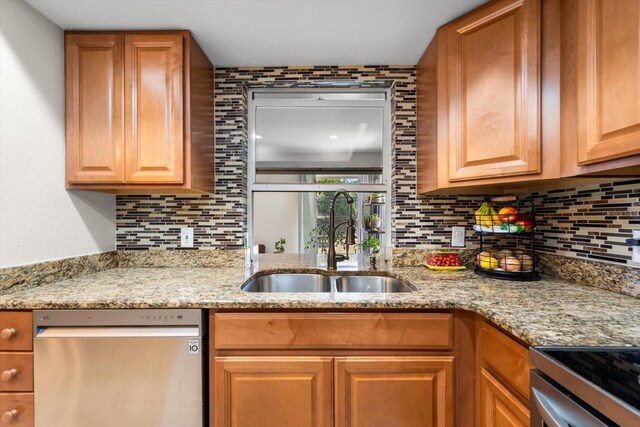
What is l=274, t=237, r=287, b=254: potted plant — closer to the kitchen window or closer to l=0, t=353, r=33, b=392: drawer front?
the kitchen window

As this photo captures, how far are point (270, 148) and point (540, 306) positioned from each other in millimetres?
1670

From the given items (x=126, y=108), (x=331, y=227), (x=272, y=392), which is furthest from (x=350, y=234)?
(x=126, y=108)

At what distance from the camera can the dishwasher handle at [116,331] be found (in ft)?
3.74

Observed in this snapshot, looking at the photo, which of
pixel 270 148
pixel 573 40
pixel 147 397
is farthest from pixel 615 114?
pixel 147 397

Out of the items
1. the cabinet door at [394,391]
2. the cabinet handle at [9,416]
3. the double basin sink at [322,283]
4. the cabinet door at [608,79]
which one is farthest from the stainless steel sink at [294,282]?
the cabinet door at [608,79]

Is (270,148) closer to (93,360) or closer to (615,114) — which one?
(93,360)

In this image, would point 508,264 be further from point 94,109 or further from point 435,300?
point 94,109

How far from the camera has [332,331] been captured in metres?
1.17

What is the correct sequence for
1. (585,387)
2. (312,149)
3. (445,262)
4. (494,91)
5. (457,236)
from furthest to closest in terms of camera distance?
1. (312,149)
2. (457,236)
3. (445,262)
4. (494,91)
5. (585,387)

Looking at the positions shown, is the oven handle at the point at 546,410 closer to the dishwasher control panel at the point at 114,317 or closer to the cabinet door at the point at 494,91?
the cabinet door at the point at 494,91

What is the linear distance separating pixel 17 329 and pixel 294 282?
1172 millimetres

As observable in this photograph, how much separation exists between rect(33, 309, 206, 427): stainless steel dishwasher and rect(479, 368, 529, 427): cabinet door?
1.05m

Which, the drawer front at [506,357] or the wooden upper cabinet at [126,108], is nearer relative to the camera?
the drawer front at [506,357]

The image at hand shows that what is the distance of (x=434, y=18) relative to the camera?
57.6 inches
